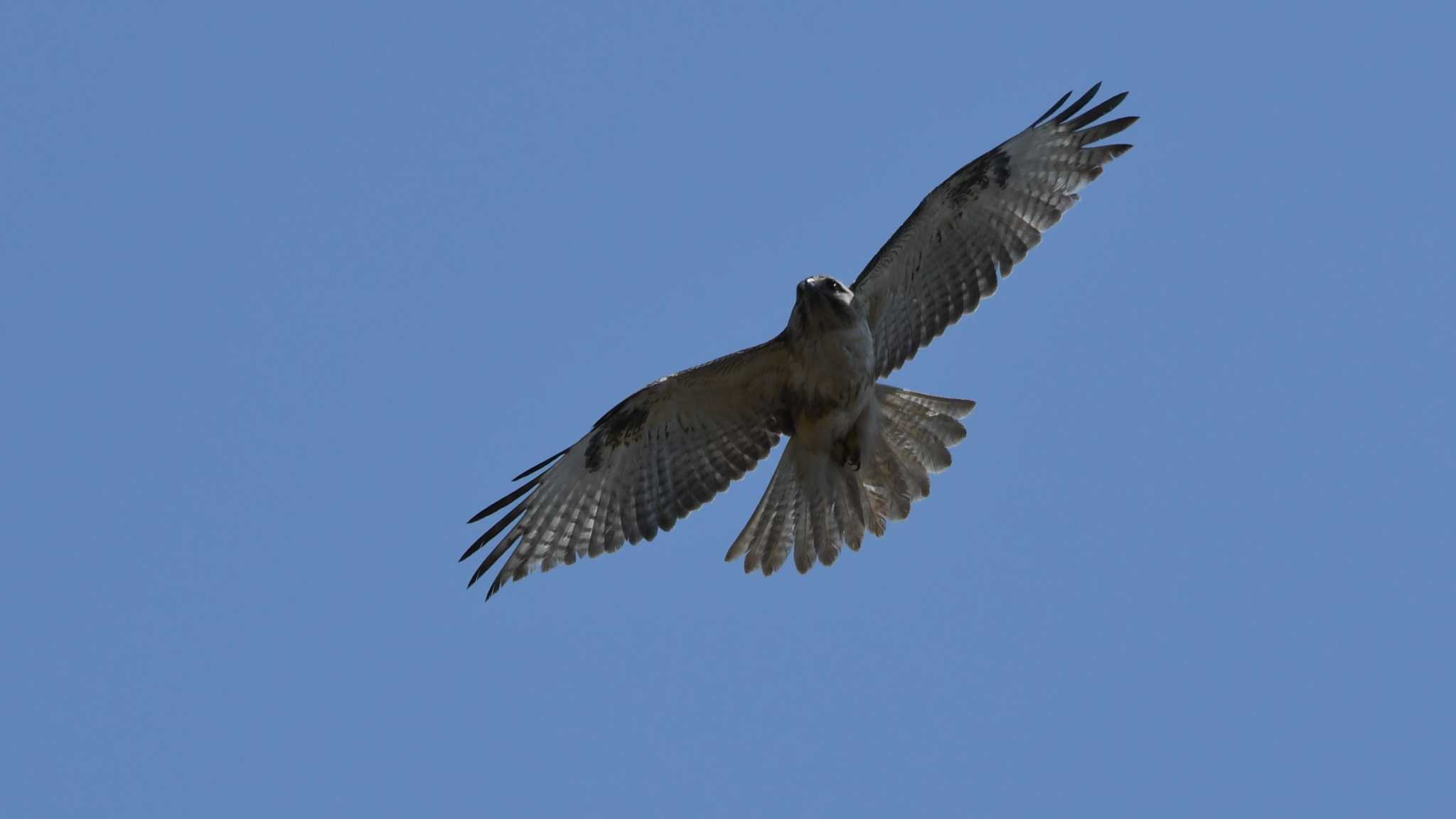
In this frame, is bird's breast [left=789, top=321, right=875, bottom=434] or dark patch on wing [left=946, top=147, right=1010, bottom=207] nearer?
bird's breast [left=789, top=321, right=875, bottom=434]

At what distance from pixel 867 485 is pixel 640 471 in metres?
1.43

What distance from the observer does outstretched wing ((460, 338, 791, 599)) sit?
11844mm

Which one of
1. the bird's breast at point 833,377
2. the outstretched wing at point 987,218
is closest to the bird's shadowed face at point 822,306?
the bird's breast at point 833,377

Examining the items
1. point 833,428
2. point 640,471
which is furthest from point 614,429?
point 833,428

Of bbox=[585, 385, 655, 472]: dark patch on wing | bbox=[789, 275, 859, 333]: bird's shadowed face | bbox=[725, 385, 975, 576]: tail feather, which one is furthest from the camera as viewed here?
bbox=[725, 385, 975, 576]: tail feather

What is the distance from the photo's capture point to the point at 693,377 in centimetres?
1173

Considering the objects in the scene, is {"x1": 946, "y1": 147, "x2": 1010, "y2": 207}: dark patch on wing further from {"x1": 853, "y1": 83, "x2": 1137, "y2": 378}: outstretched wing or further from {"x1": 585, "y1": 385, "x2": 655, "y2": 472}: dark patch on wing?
{"x1": 585, "y1": 385, "x2": 655, "y2": 472}: dark patch on wing

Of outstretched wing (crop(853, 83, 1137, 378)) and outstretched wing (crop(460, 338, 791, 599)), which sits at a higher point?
outstretched wing (crop(853, 83, 1137, 378))

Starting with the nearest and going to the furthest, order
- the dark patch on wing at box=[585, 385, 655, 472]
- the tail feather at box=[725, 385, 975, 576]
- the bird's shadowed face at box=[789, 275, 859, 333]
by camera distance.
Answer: the bird's shadowed face at box=[789, 275, 859, 333]
the dark patch on wing at box=[585, 385, 655, 472]
the tail feather at box=[725, 385, 975, 576]

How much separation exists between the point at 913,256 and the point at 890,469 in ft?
4.39

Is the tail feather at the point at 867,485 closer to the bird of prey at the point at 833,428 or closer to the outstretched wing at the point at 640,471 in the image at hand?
the bird of prey at the point at 833,428

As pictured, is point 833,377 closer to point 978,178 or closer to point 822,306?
point 822,306

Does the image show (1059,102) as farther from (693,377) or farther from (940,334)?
(693,377)

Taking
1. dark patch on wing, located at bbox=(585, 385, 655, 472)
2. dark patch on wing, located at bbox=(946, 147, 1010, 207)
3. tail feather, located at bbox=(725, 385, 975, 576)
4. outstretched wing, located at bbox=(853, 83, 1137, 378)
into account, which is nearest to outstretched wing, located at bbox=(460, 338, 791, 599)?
dark patch on wing, located at bbox=(585, 385, 655, 472)
